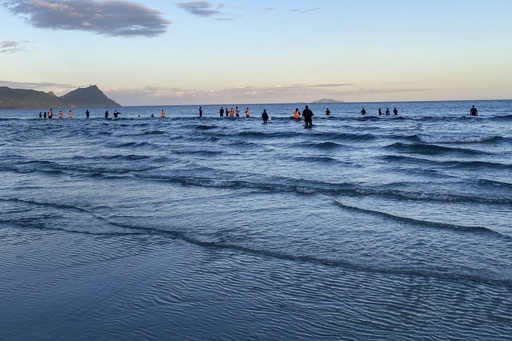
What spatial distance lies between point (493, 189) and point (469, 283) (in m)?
8.69

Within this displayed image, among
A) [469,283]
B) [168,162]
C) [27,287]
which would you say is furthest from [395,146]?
[27,287]

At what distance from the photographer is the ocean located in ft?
18.2

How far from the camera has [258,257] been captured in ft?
26.7

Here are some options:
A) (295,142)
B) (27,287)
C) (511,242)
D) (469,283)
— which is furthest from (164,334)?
(295,142)

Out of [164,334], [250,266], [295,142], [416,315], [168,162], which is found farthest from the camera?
[295,142]

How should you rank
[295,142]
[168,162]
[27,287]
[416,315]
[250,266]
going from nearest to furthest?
[416,315]
[27,287]
[250,266]
[168,162]
[295,142]

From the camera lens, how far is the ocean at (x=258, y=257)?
219 inches

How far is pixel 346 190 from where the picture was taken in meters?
14.7

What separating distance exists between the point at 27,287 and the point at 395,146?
977 inches

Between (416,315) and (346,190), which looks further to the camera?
(346,190)

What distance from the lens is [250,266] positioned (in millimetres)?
7656

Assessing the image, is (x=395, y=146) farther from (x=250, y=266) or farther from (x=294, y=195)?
(x=250, y=266)

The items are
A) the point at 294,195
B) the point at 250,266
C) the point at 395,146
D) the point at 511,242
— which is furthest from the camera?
the point at 395,146

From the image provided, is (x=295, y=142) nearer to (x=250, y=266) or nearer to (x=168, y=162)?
(x=168, y=162)
